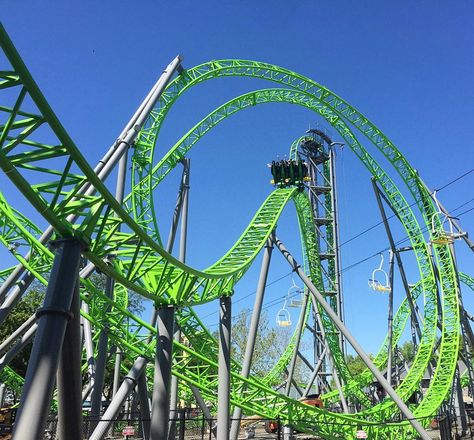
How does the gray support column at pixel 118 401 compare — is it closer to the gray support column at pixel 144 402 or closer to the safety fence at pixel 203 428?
the safety fence at pixel 203 428

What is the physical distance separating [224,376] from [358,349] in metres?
4.95

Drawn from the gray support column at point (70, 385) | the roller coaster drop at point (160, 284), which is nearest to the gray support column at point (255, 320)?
the roller coaster drop at point (160, 284)

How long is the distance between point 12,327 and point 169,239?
1754cm

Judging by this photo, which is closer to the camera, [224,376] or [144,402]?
[224,376]

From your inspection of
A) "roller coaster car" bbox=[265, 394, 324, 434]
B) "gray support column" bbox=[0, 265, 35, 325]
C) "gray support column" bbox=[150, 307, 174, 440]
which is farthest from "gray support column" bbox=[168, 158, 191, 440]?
"roller coaster car" bbox=[265, 394, 324, 434]

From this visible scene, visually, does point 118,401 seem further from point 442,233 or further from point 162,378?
point 442,233

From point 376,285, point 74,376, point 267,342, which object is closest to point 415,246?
point 376,285

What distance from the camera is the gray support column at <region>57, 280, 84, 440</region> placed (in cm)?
541

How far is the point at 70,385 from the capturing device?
213 inches

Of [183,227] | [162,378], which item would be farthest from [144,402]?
[183,227]

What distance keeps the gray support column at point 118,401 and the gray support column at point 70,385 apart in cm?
378

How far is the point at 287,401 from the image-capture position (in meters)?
12.2

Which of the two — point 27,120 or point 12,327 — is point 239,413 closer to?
point 27,120

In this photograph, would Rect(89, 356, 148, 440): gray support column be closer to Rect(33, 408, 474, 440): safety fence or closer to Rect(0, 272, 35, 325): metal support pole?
Rect(33, 408, 474, 440): safety fence
